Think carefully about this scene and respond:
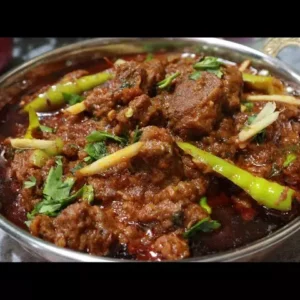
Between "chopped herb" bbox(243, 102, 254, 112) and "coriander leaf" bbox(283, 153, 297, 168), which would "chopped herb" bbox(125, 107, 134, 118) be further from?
"coriander leaf" bbox(283, 153, 297, 168)

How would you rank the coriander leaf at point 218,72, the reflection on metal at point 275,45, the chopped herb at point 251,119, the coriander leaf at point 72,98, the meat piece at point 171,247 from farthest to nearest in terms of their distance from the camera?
the reflection on metal at point 275,45 < the coriander leaf at point 72,98 < the coriander leaf at point 218,72 < the chopped herb at point 251,119 < the meat piece at point 171,247

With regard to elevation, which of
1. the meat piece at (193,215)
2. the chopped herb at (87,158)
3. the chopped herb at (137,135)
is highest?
the chopped herb at (137,135)

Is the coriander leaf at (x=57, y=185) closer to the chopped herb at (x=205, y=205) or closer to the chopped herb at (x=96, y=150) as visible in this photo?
the chopped herb at (x=96, y=150)

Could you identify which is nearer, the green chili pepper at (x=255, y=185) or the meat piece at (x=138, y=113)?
the green chili pepper at (x=255, y=185)

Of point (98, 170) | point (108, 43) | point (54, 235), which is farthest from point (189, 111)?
point (108, 43)

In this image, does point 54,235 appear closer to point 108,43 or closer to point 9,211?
point 9,211

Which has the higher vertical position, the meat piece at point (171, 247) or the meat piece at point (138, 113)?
the meat piece at point (138, 113)

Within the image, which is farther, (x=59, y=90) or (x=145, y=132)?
(x=59, y=90)

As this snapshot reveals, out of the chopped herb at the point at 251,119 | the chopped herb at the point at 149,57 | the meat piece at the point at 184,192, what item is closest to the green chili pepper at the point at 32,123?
the meat piece at the point at 184,192

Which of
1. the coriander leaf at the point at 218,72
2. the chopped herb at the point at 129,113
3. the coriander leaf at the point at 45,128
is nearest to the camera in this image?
the chopped herb at the point at 129,113
